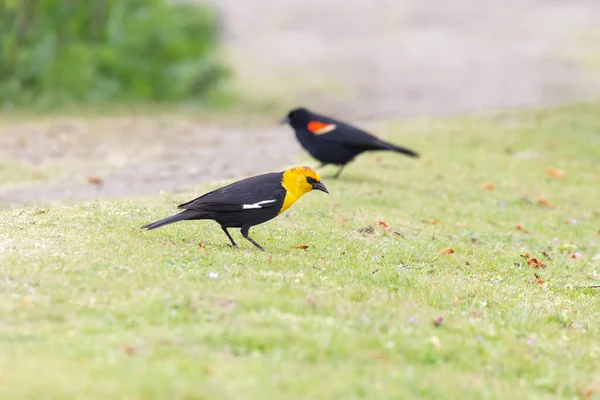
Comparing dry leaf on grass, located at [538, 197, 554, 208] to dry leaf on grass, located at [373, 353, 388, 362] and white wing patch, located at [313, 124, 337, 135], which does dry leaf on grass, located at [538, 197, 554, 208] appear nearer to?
white wing patch, located at [313, 124, 337, 135]

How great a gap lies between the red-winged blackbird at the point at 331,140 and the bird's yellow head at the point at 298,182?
4.76 meters

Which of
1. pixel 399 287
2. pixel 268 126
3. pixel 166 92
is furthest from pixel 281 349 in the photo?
pixel 166 92

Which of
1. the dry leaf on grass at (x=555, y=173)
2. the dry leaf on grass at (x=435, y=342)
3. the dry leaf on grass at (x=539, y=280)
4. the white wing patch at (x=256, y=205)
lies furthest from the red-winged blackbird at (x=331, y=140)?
the dry leaf on grass at (x=435, y=342)

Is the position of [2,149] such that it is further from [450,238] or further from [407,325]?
[407,325]

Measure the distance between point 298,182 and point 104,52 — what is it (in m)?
17.1

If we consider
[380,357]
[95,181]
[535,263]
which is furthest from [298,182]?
[95,181]

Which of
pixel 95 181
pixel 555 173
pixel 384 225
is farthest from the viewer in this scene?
pixel 555 173

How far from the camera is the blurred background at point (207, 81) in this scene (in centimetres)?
1688

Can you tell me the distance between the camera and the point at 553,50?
38.5 metres

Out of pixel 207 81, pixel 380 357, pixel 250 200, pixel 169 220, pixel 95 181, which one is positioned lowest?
pixel 95 181

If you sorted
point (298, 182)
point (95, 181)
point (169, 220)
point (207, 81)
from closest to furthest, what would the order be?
point (169, 220), point (298, 182), point (95, 181), point (207, 81)

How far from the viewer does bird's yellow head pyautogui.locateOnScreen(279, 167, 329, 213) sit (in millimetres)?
8773

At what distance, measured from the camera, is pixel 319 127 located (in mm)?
13891

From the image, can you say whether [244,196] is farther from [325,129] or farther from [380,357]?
[325,129]
